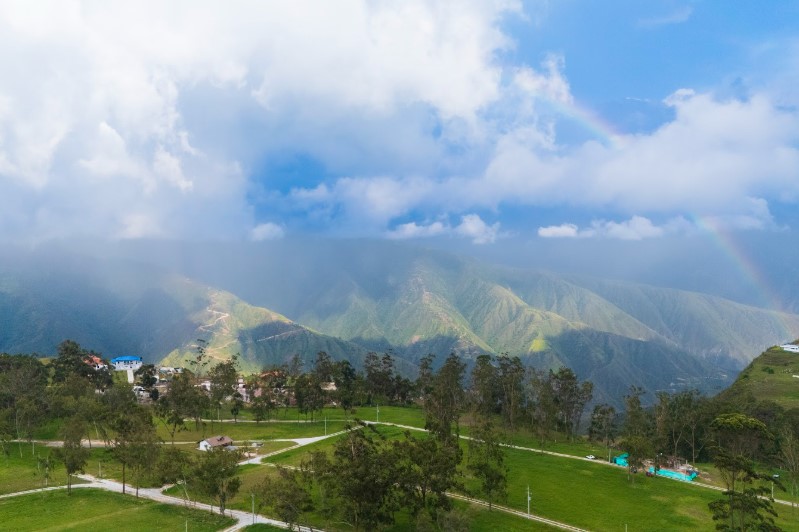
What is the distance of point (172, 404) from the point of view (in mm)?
137250

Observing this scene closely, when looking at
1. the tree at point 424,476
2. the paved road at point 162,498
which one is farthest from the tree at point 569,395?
the paved road at point 162,498

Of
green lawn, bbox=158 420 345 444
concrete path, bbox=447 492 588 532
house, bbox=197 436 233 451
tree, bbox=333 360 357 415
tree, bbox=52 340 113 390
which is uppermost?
tree, bbox=52 340 113 390

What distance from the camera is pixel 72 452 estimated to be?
86.5m

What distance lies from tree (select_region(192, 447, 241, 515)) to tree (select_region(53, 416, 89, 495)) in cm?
2450

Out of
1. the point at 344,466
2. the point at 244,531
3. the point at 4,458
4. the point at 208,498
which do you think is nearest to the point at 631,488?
the point at 344,466

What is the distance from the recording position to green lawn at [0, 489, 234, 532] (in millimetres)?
72438

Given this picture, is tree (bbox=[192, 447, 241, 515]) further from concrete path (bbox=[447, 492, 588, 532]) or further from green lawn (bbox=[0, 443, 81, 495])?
green lawn (bbox=[0, 443, 81, 495])

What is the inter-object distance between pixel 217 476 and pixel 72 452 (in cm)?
3034

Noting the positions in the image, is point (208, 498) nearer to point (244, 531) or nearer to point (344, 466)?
point (244, 531)

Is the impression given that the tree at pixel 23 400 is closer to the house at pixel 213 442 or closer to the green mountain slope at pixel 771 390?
the house at pixel 213 442

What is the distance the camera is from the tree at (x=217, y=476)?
7619 centimetres

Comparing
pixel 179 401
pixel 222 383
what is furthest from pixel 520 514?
pixel 222 383

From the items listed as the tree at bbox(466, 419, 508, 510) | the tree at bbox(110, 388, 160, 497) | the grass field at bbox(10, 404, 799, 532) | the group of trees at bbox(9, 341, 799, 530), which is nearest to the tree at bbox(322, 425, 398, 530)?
the group of trees at bbox(9, 341, 799, 530)

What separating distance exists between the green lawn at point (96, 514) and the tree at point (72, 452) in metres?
4.39
